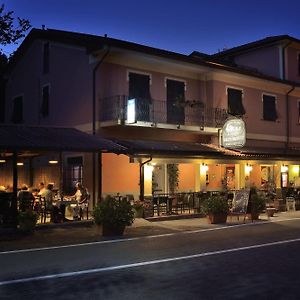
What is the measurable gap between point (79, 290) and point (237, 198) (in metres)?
11.8

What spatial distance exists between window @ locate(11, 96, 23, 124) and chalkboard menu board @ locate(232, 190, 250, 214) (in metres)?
12.5

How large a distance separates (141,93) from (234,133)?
4.35 m

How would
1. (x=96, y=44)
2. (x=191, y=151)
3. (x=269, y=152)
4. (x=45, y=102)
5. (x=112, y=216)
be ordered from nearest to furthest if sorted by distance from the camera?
(x=112, y=216)
(x=96, y=44)
(x=191, y=151)
(x=45, y=102)
(x=269, y=152)

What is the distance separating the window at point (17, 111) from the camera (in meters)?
25.9

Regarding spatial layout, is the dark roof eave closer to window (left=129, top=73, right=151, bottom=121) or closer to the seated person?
window (left=129, top=73, right=151, bottom=121)

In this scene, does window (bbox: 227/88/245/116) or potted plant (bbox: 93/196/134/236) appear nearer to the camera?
potted plant (bbox: 93/196/134/236)

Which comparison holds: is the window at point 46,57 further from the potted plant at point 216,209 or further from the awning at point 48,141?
the potted plant at point 216,209

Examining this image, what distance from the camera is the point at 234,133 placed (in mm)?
21703

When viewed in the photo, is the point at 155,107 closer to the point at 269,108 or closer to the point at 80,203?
the point at 80,203

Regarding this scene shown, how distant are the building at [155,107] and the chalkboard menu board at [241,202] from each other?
9.25 feet

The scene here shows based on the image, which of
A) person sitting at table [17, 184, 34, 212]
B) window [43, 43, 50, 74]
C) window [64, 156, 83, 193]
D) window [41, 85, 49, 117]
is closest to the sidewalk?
person sitting at table [17, 184, 34, 212]

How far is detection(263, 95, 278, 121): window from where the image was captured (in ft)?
87.2

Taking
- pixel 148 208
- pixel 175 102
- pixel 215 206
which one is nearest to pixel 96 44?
pixel 175 102

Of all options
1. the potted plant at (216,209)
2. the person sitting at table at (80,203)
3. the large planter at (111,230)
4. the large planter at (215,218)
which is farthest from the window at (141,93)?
the large planter at (111,230)
